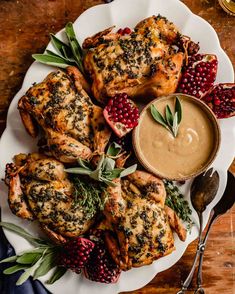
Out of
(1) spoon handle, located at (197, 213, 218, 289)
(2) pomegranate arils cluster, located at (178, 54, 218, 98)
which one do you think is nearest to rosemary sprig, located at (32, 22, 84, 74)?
(2) pomegranate arils cluster, located at (178, 54, 218, 98)

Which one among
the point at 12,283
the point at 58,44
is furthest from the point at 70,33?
the point at 12,283

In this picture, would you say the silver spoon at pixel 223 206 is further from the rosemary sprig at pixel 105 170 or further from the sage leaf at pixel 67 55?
the sage leaf at pixel 67 55

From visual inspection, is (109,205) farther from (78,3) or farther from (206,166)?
(78,3)

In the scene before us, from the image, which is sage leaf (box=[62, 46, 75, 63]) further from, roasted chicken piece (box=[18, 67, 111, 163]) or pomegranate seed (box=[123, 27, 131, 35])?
pomegranate seed (box=[123, 27, 131, 35])


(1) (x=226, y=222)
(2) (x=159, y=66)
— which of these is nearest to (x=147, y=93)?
(2) (x=159, y=66)

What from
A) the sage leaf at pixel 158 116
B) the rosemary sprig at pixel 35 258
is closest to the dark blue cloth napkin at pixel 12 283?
the rosemary sprig at pixel 35 258

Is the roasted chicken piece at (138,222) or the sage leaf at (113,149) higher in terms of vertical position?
the sage leaf at (113,149)
